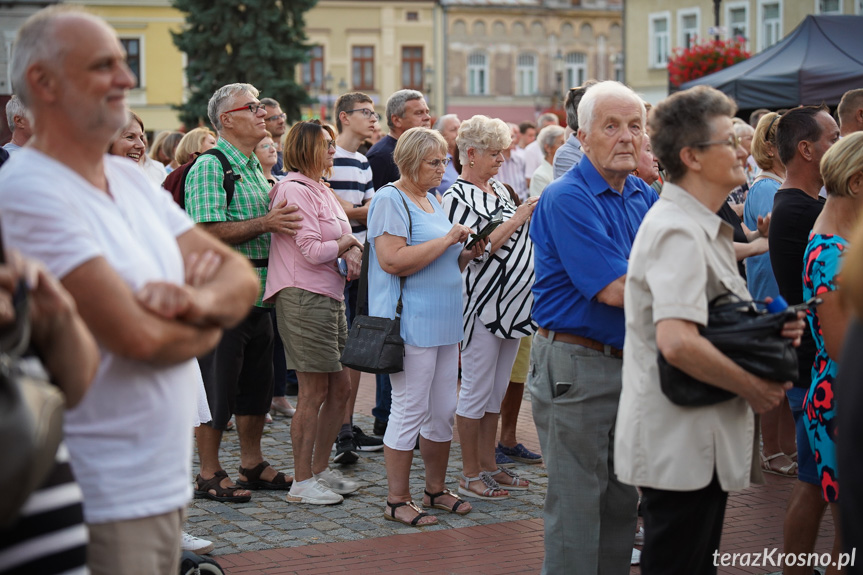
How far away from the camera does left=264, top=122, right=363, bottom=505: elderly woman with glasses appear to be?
6.23 meters

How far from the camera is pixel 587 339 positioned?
Result: 423cm

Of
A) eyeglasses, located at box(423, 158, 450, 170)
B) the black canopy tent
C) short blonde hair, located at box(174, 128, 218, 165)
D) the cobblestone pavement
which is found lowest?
the cobblestone pavement

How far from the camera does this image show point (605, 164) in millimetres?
4309

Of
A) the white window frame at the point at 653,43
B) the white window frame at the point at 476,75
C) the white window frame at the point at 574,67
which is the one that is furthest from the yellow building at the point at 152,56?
the white window frame at the point at 574,67

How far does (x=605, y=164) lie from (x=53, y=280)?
2.59 m

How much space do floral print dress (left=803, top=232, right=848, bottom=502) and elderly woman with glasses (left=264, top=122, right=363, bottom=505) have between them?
2849 millimetres

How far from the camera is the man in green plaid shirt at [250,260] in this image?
20.1ft

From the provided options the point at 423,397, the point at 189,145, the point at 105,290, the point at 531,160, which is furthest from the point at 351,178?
the point at 531,160

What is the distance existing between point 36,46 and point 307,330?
12.3 feet

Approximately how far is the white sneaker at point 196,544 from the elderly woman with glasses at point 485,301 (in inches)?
72.5

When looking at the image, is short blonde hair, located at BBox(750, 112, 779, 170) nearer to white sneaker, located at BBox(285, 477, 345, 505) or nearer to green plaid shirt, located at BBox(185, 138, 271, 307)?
green plaid shirt, located at BBox(185, 138, 271, 307)

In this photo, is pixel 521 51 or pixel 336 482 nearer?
pixel 336 482

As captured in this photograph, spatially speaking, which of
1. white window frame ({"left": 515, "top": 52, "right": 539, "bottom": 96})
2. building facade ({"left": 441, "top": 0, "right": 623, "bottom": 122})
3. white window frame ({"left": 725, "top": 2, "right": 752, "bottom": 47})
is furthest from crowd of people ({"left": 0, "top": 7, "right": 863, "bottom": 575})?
white window frame ({"left": 515, "top": 52, "right": 539, "bottom": 96})

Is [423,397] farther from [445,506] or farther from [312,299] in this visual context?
[312,299]
